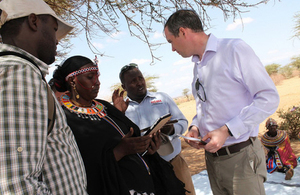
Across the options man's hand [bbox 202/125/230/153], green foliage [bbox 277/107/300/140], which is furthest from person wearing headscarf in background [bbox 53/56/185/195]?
green foliage [bbox 277/107/300/140]

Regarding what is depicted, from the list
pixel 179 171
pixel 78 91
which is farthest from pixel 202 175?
pixel 78 91

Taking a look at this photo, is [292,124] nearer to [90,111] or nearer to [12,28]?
[90,111]

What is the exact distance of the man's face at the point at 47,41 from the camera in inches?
50.2

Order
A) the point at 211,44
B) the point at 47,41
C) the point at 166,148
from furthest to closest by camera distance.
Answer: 1. the point at 166,148
2. the point at 211,44
3. the point at 47,41

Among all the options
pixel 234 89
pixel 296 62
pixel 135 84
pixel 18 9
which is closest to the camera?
pixel 18 9

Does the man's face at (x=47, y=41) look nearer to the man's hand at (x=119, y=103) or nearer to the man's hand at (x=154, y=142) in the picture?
the man's hand at (x=154, y=142)

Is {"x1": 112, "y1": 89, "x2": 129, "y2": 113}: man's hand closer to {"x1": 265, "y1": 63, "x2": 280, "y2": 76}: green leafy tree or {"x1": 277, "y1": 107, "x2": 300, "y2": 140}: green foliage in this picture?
{"x1": 277, "y1": 107, "x2": 300, "y2": 140}: green foliage

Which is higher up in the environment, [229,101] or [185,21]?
[185,21]

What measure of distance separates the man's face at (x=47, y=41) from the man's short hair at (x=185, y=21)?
1.08 metres

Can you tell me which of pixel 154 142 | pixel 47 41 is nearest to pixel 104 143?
pixel 154 142

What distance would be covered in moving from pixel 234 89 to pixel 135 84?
5.44 feet

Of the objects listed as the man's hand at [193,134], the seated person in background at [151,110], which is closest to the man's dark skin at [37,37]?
the man's hand at [193,134]

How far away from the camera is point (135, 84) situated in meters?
3.26

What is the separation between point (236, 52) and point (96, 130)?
130 centimetres
